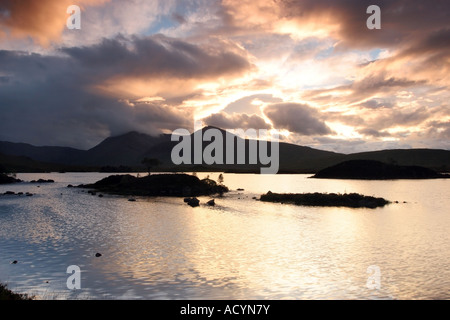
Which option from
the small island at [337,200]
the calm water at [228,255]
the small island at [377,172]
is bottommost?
the calm water at [228,255]

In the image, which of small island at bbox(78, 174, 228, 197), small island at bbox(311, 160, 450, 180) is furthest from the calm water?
small island at bbox(311, 160, 450, 180)

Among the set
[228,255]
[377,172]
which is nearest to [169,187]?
[228,255]

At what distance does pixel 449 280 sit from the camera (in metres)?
24.0

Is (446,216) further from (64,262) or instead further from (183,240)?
(64,262)

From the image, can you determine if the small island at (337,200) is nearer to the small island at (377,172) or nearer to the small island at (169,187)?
the small island at (169,187)

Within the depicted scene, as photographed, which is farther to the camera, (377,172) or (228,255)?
(377,172)

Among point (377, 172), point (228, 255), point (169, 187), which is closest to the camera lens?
point (228, 255)

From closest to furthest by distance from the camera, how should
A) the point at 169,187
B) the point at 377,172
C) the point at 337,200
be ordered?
the point at 337,200 < the point at 169,187 < the point at 377,172

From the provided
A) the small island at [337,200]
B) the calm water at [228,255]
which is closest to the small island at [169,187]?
Answer: the small island at [337,200]

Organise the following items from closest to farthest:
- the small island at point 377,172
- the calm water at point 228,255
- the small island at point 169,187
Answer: the calm water at point 228,255
the small island at point 169,187
the small island at point 377,172

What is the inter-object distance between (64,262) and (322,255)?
22582mm

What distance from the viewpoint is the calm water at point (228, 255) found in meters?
22.3

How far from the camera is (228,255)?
103 feet

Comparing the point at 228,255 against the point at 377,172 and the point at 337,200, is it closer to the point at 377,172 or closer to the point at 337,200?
the point at 337,200
